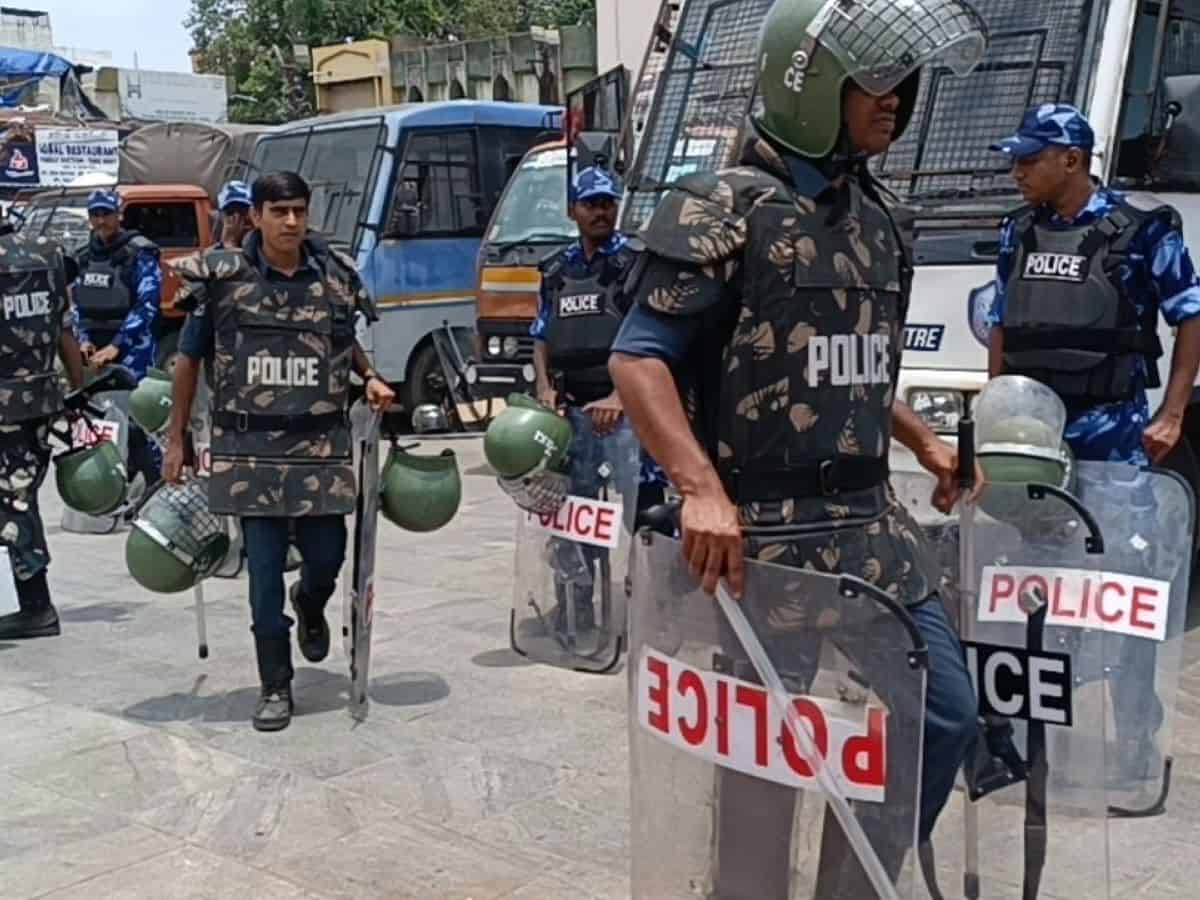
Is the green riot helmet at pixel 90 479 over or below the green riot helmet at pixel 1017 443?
below

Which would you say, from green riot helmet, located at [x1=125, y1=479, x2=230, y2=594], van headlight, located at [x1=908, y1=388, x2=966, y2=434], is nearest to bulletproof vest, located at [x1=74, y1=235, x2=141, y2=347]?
green riot helmet, located at [x1=125, y1=479, x2=230, y2=594]

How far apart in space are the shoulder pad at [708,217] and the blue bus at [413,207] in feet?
30.1

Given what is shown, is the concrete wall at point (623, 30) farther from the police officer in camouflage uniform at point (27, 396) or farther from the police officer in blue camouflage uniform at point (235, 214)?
the police officer in camouflage uniform at point (27, 396)

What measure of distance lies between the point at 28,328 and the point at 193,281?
1564 millimetres

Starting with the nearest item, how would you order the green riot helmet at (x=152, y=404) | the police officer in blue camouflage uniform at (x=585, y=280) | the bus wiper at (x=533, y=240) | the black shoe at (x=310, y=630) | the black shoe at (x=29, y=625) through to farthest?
1. the black shoe at (x=310, y=630)
2. the police officer in blue camouflage uniform at (x=585, y=280)
3. the black shoe at (x=29, y=625)
4. the green riot helmet at (x=152, y=404)
5. the bus wiper at (x=533, y=240)

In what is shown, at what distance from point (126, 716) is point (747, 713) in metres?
3.08

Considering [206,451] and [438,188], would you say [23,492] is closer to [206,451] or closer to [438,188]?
[206,451]

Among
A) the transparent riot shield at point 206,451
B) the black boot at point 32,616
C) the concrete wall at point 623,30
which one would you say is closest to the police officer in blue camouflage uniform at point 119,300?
the black boot at point 32,616

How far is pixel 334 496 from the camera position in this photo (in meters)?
4.74

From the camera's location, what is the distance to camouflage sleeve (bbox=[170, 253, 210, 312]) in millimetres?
4651

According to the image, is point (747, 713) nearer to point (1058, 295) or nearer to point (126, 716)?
point (1058, 295)

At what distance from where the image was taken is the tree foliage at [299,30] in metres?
31.1

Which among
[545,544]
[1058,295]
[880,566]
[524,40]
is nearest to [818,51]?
[880,566]

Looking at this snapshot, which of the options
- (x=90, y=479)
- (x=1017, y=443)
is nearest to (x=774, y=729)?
(x=1017, y=443)
